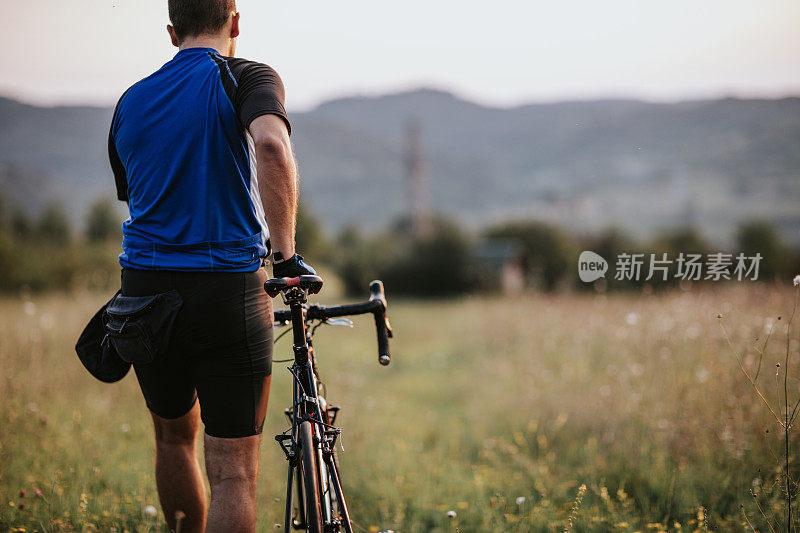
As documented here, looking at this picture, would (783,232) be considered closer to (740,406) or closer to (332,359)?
(332,359)

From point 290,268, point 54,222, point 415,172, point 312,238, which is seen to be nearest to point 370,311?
point 290,268

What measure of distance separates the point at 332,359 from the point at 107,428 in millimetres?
4698

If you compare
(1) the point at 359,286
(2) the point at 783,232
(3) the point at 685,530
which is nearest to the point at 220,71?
(3) the point at 685,530

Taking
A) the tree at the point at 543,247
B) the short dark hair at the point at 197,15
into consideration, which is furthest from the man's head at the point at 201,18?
the tree at the point at 543,247

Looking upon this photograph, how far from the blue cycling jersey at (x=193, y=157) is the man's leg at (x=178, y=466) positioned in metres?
0.70

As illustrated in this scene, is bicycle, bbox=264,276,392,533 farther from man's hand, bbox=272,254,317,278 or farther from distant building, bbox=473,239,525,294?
distant building, bbox=473,239,525,294

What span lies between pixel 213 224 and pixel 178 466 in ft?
3.51

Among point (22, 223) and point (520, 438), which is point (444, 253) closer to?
point (520, 438)

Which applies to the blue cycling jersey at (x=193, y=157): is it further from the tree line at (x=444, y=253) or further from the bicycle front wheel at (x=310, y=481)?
the tree line at (x=444, y=253)

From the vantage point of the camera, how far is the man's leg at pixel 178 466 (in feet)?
7.59

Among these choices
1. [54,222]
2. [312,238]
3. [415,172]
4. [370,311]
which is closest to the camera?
[370,311]

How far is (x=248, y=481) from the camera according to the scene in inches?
81.3

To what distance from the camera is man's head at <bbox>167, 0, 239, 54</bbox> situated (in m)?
2.06

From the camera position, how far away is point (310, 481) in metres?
1.88
